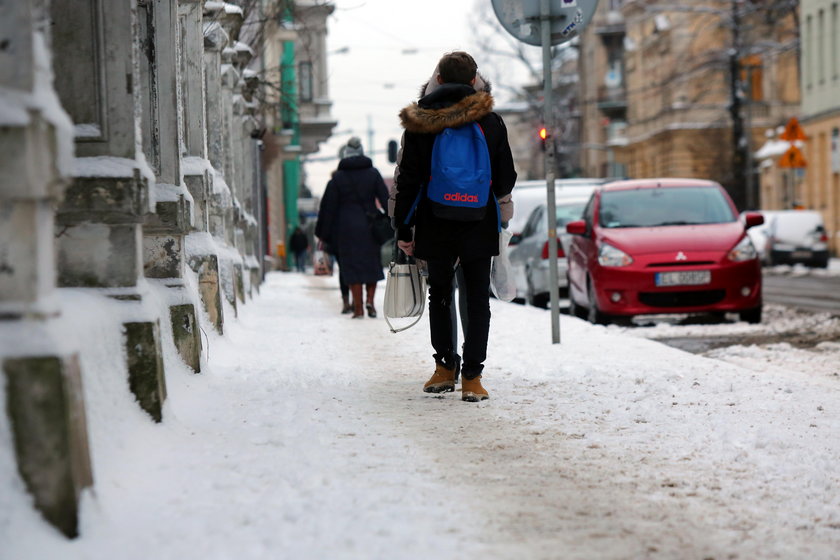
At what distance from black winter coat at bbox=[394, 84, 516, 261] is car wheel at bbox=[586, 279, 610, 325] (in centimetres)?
747

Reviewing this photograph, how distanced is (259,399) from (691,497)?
2.95 metres

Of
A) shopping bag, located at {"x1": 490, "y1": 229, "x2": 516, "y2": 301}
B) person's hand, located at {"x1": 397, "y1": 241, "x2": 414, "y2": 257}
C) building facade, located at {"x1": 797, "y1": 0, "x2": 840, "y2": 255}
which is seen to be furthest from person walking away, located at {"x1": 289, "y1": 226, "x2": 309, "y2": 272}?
person's hand, located at {"x1": 397, "y1": 241, "x2": 414, "y2": 257}

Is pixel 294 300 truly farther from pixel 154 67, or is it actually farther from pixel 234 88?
pixel 154 67

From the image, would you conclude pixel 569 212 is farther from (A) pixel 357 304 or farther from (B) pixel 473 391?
(B) pixel 473 391

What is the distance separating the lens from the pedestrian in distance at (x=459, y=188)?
7781mm

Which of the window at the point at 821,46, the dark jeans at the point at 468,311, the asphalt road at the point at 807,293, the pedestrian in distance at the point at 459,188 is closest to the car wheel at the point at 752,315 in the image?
the asphalt road at the point at 807,293

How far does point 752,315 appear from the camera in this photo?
50.2ft

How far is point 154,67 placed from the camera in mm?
8391

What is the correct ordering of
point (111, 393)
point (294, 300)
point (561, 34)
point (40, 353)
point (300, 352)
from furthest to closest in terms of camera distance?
point (294, 300) → point (561, 34) → point (300, 352) → point (111, 393) → point (40, 353)

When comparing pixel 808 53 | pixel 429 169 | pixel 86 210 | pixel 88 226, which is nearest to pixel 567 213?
pixel 429 169

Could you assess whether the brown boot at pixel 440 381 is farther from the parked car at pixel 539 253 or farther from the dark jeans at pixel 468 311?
the parked car at pixel 539 253

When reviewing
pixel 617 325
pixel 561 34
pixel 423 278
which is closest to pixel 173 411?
pixel 423 278

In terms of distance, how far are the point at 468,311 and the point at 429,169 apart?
80 cm

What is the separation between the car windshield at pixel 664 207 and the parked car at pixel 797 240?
Result: 23.9m
